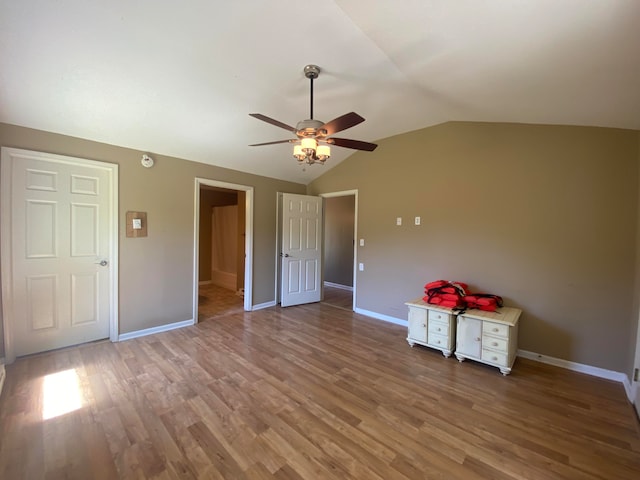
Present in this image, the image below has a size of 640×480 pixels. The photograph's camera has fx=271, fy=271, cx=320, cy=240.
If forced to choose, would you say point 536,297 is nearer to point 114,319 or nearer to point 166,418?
point 166,418

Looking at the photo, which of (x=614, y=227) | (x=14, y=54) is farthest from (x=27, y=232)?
(x=614, y=227)

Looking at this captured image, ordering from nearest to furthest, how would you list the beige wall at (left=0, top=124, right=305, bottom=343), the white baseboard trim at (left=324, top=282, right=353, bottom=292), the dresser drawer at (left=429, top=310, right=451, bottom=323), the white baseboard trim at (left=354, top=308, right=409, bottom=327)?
the dresser drawer at (left=429, top=310, right=451, bottom=323)
the beige wall at (left=0, top=124, right=305, bottom=343)
the white baseboard trim at (left=354, top=308, right=409, bottom=327)
the white baseboard trim at (left=324, top=282, right=353, bottom=292)

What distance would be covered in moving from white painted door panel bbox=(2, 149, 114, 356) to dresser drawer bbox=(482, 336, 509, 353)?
169 inches

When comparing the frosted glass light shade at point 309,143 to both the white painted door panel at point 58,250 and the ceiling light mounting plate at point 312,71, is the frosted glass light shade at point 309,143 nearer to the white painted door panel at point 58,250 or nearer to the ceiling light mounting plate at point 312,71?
the ceiling light mounting plate at point 312,71

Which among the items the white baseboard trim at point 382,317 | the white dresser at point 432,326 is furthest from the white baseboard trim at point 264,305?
the white dresser at point 432,326

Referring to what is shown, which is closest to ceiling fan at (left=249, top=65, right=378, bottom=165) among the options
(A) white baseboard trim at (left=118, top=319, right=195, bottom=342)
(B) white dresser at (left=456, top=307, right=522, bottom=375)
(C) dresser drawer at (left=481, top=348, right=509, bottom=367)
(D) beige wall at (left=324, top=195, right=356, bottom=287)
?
(B) white dresser at (left=456, top=307, right=522, bottom=375)

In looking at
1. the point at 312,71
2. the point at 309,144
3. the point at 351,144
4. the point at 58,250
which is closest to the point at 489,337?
the point at 351,144

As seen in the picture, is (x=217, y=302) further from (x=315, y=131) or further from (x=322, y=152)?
(x=315, y=131)

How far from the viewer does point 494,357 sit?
8.86 feet

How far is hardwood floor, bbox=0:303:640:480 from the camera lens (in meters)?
1.60

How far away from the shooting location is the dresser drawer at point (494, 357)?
265 cm

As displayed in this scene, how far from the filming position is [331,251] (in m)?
7.07

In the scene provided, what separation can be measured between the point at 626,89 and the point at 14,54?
14.2 ft

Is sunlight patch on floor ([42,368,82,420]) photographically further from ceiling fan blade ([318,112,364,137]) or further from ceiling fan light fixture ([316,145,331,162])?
ceiling fan blade ([318,112,364,137])
